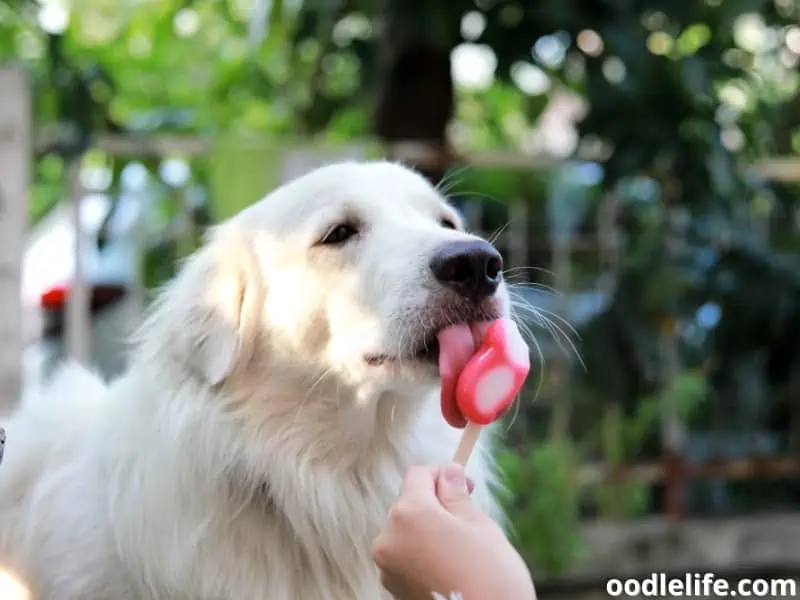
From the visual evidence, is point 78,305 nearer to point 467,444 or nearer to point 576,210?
point 576,210

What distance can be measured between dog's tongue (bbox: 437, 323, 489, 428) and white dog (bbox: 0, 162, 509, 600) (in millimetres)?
99

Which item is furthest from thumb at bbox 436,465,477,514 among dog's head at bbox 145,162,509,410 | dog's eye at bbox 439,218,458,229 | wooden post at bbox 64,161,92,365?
wooden post at bbox 64,161,92,365

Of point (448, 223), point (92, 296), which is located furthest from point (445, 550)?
point (92, 296)

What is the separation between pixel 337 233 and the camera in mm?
1968

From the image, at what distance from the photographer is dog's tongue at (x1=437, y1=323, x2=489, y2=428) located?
1.61m

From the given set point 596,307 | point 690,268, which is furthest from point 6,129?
point 690,268

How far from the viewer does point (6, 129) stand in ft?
11.5

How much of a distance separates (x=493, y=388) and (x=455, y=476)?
0.25 meters

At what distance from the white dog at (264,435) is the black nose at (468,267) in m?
0.06

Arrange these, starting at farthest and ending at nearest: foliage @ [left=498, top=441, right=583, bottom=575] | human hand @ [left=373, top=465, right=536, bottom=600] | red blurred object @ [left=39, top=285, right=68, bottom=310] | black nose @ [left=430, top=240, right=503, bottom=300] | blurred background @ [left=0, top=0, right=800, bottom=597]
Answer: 1. red blurred object @ [left=39, top=285, right=68, bottom=310]
2. foliage @ [left=498, top=441, right=583, bottom=575]
3. blurred background @ [left=0, top=0, right=800, bottom=597]
4. black nose @ [left=430, top=240, right=503, bottom=300]
5. human hand @ [left=373, top=465, right=536, bottom=600]

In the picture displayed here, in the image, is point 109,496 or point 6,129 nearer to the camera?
point 109,496

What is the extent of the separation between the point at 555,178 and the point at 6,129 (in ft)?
7.86

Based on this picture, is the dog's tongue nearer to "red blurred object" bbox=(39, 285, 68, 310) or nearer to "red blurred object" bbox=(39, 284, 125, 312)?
"red blurred object" bbox=(39, 284, 125, 312)

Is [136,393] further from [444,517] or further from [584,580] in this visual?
[584,580]
